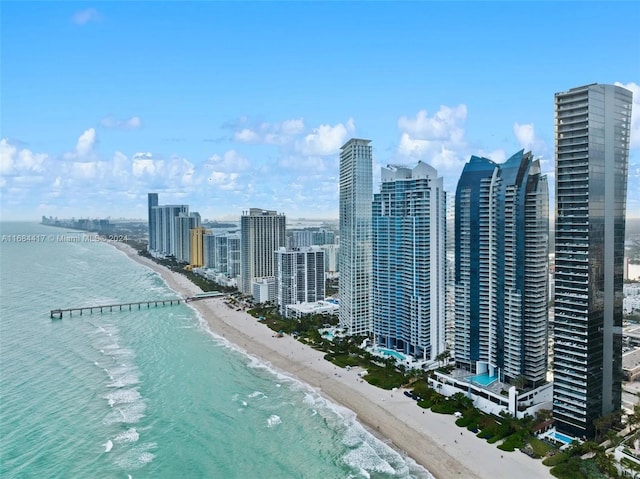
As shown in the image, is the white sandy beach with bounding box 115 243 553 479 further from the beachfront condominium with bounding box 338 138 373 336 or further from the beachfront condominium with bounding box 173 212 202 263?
the beachfront condominium with bounding box 173 212 202 263

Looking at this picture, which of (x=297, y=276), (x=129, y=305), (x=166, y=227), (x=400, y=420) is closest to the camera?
(x=400, y=420)

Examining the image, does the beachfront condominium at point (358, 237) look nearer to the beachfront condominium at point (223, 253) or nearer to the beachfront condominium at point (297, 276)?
the beachfront condominium at point (297, 276)

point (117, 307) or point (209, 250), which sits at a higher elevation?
point (209, 250)

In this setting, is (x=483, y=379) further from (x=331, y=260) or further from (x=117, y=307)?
(x=331, y=260)

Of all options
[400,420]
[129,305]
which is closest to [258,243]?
[129,305]

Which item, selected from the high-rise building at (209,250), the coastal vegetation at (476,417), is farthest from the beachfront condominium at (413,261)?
the high-rise building at (209,250)

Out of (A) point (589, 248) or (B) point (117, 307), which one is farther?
(B) point (117, 307)
